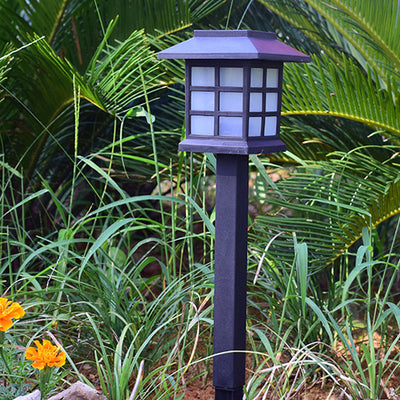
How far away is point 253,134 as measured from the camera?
1576mm

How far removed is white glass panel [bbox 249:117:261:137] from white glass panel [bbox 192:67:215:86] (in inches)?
5.1

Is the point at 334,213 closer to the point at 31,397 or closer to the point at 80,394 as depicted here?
the point at 80,394

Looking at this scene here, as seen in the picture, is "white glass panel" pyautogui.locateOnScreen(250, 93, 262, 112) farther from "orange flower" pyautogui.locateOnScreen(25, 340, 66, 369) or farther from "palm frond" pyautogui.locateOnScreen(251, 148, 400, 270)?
"orange flower" pyautogui.locateOnScreen(25, 340, 66, 369)

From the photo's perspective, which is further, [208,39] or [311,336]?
[311,336]

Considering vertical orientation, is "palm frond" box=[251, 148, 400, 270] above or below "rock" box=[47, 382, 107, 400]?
above

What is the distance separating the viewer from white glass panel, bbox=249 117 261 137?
1.56m

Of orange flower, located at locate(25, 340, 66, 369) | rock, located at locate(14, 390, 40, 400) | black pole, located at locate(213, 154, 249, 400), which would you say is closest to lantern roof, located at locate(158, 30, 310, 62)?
black pole, located at locate(213, 154, 249, 400)

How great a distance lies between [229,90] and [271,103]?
15 centimetres

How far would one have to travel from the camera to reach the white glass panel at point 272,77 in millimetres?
1629

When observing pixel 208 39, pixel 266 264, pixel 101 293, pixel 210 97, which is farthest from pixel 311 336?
pixel 208 39

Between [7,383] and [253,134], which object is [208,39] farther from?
[7,383]

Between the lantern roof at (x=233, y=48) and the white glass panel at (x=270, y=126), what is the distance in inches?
6.1

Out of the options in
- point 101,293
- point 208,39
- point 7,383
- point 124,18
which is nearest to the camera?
point 208,39

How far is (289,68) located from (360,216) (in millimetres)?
570
